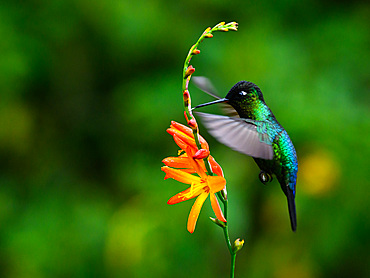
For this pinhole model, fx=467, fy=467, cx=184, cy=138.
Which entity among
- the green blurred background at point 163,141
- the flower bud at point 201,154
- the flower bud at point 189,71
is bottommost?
the green blurred background at point 163,141

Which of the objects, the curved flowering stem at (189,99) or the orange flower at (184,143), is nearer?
the curved flowering stem at (189,99)

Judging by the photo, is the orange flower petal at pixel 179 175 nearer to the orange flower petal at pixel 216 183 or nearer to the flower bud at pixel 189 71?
the orange flower petal at pixel 216 183

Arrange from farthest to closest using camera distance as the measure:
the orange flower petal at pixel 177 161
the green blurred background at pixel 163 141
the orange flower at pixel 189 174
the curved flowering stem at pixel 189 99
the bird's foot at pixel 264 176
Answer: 1. the green blurred background at pixel 163 141
2. the bird's foot at pixel 264 176
3. the orange flower petal at pixel 177 161
4. the orange flower at pixel 189 174
5. the curved flowering stem at pixel 189 99

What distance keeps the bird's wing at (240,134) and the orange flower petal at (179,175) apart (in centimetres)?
20

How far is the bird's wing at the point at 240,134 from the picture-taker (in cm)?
132

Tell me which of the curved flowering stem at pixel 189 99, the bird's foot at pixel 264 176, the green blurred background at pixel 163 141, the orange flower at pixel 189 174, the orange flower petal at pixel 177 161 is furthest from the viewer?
the green blurred background at pixel 163 141

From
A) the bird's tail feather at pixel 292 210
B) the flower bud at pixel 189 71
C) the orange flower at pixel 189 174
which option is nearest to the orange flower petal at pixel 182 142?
the orange flower at pixel 189 174

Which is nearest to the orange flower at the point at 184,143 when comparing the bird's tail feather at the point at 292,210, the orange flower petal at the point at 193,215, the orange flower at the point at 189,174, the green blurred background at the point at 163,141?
the orange flower at the point at 189,174

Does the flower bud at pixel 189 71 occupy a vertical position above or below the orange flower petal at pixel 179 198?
above

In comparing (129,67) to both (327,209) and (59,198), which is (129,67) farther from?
(327,209)

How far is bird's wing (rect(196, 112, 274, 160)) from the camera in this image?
1.32 m

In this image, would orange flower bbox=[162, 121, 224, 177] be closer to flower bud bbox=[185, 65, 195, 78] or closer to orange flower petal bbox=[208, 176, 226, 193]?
orange flower petal bbox=[208, 176, 226, 193]

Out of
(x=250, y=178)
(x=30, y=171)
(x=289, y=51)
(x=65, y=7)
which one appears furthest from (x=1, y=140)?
(x=289, y=51)

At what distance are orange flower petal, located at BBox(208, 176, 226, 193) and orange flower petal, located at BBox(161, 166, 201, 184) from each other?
0.45ft
